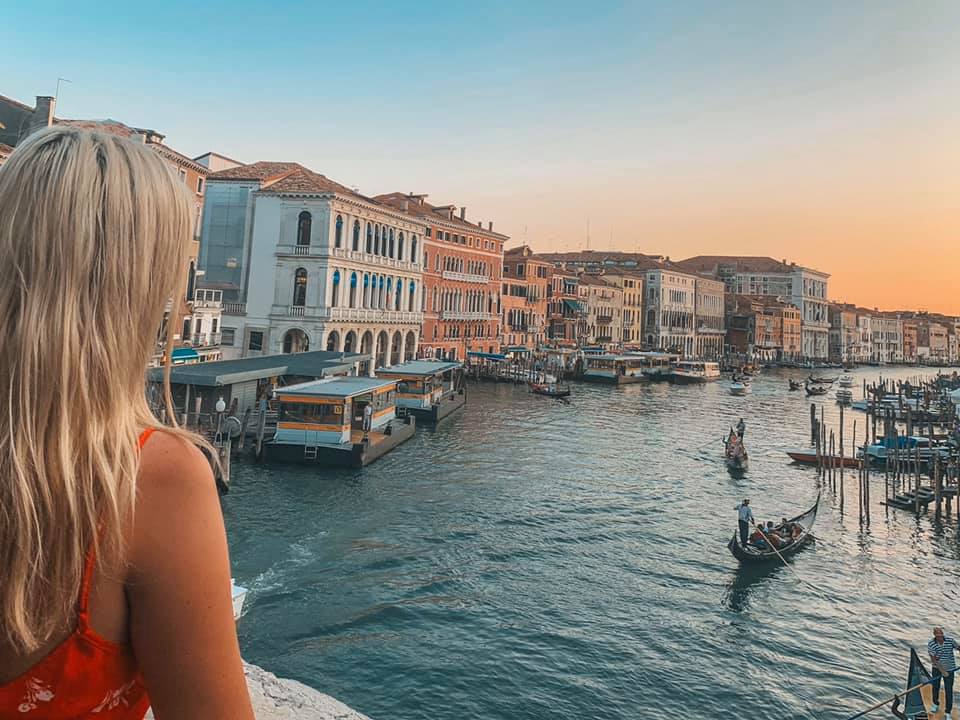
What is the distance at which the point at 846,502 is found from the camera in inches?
656

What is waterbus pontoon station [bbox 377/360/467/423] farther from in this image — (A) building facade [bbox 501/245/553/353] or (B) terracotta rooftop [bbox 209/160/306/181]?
(A) building facade [bbox 501/245/553/353]

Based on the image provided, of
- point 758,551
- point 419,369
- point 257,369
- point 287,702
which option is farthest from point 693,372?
point 287,702

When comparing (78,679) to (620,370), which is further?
(620,370)

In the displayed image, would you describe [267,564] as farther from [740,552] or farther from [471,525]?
[740,552]

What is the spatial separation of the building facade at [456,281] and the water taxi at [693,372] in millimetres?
13472

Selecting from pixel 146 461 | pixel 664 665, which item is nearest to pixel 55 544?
pixel 146 461

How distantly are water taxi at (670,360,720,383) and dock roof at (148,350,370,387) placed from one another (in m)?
31.0

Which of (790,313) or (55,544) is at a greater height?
(790,313)

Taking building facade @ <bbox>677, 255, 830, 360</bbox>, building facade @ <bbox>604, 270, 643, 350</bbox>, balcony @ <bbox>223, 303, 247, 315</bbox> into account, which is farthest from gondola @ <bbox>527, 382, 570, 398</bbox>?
building facade @ <bbox>677, 255, 830, 360</bbox>

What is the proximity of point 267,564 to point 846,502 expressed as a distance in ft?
45.0

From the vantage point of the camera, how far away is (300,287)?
92.1 feet

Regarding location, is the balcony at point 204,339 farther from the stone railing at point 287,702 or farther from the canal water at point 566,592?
the stone railing at point 287,702

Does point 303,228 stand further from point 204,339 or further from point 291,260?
point 204,339

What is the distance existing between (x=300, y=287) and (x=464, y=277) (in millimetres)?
16406
